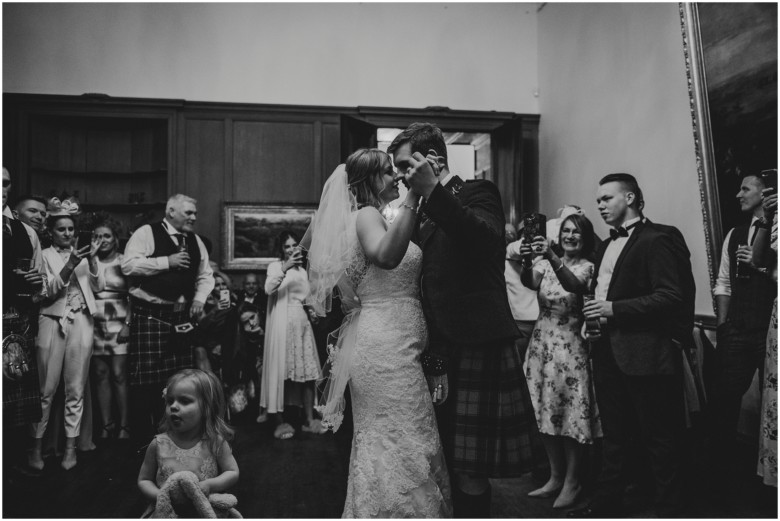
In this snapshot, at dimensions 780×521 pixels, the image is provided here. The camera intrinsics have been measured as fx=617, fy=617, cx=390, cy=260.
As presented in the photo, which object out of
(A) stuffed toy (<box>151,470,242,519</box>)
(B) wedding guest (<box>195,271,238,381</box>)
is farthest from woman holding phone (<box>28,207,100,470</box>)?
(A) stuffed toy (<box>151,470,242,519</box>)

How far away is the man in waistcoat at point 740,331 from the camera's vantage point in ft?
9.75

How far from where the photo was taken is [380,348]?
205 cm

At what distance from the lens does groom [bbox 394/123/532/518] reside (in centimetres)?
190

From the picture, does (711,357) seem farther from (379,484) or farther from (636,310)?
(379,484)

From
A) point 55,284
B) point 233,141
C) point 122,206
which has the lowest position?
point 55,284

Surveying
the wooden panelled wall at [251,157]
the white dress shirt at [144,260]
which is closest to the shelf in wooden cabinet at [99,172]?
the wooden panelled wall at [251,157]

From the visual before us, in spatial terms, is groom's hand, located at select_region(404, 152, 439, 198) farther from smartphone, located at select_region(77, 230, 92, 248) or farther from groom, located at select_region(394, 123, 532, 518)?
smartphone, located at select_region(77, 230, 92, 248)

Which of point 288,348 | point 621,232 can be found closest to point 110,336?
point 288,348

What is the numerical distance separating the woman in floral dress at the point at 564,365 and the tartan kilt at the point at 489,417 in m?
1.12

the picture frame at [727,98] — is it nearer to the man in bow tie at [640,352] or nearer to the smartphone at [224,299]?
the man in bow tie at [640,352]

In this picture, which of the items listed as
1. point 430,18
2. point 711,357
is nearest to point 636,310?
point 711,357

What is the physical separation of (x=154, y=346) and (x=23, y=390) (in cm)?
98

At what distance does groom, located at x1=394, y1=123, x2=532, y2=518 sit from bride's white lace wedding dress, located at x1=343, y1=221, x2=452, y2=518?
8 cm

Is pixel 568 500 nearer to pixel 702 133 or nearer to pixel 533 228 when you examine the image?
pixel 533 228
